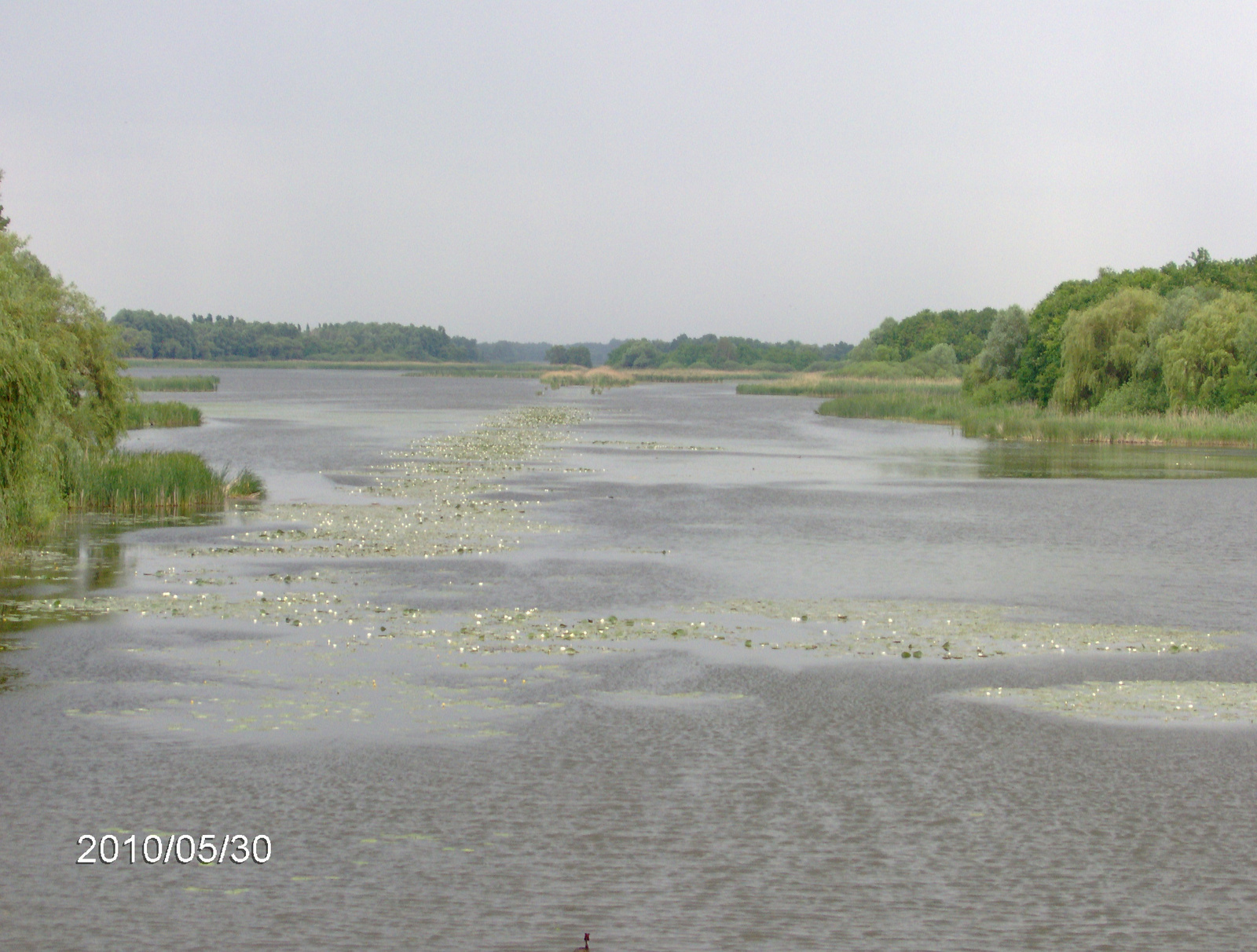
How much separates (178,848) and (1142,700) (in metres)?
9.90

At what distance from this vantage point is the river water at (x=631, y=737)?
337 inches

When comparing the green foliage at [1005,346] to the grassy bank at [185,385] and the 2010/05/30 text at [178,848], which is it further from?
the 2010/05/30 text at [178,848]

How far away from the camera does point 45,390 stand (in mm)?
20172

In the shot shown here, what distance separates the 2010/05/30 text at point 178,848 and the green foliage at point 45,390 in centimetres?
1175

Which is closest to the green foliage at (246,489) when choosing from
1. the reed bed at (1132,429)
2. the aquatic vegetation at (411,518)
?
the aquatic vegetation at (411,518)

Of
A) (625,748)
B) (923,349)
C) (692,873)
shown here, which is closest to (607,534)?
(625,748)

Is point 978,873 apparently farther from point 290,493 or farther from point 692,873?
point 290,493

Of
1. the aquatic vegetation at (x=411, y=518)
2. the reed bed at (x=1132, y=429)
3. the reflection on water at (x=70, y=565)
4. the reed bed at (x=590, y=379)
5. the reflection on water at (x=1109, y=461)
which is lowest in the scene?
the reflection on water at (x=70, y=565)

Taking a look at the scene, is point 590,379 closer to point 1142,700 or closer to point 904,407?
point 904,407

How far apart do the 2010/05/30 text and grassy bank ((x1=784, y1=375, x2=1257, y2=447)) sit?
59.9m

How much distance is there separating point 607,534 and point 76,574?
1071 cm

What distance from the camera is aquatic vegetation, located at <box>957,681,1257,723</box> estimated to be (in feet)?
43.4

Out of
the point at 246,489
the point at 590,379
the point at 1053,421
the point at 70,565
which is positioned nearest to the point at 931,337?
the point at 590,379

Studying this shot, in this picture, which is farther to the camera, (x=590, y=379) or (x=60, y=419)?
(x=590, y=379)
